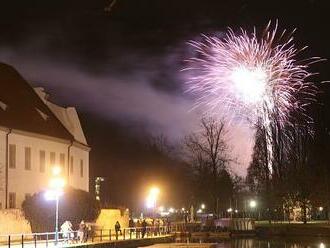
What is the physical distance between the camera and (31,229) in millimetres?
47281

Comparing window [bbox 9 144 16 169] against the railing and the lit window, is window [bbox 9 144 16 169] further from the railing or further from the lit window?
the railing

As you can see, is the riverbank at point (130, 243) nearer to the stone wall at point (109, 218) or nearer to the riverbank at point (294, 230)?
the stone wall at point (109, 218)

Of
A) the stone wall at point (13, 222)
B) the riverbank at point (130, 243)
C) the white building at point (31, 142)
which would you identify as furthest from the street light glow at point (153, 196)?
the stone wall at point (13, 222)

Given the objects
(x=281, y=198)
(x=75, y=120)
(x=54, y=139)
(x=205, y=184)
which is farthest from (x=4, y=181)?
(x=205, y=184)

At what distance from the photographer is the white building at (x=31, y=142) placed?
164 feet

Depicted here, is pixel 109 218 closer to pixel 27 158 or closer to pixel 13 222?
pixel 27 158

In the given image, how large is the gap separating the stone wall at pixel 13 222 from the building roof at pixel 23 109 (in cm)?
716

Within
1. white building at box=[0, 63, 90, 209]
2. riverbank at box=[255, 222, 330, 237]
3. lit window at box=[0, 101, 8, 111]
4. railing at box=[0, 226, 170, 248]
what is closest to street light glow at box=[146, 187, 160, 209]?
railing at box=[0, 226, 170, 248]

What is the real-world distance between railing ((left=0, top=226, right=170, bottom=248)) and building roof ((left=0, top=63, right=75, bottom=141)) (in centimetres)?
1014

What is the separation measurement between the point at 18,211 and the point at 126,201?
6024 centimetres

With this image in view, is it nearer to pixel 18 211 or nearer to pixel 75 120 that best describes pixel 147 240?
pixel 18 211

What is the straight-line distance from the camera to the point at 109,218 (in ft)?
190

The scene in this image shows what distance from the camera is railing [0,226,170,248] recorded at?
125 feet

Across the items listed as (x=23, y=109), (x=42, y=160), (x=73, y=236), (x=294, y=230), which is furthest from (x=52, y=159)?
(x=294, y=230)
